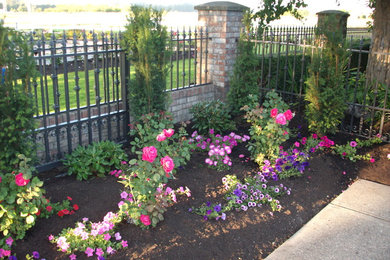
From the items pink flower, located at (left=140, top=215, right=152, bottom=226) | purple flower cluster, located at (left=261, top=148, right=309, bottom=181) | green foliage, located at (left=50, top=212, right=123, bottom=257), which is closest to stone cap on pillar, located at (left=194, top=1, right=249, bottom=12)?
purple flower cluster, located at (left=261, top=148, right=309, bottom=181)

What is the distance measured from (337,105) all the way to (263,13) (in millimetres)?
5015

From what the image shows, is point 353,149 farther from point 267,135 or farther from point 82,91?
point 82,91


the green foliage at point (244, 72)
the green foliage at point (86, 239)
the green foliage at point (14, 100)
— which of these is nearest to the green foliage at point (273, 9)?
the green foliage at point (244, 72)

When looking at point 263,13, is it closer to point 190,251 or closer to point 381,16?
point 381,16

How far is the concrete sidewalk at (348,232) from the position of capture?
132 inches

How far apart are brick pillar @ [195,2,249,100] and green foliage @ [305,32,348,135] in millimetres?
1867

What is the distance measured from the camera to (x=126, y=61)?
5445mm

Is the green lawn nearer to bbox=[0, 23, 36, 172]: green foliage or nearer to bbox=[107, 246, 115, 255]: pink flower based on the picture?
bbox=[0, 23, 36, 172]: green foliage

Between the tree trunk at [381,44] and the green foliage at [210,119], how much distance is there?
2.95 m

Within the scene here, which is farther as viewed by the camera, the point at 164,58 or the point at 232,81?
the point at 232,81

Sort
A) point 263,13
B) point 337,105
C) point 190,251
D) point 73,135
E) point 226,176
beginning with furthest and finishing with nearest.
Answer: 1. point 263,13
2. point 337,105
3. point 73,135
4. point 226,176
5. point 190,251

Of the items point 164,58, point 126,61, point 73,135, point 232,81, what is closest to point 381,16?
point 232,81

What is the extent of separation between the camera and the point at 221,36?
7.11 metres

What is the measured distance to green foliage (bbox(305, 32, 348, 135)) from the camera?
5.68m
